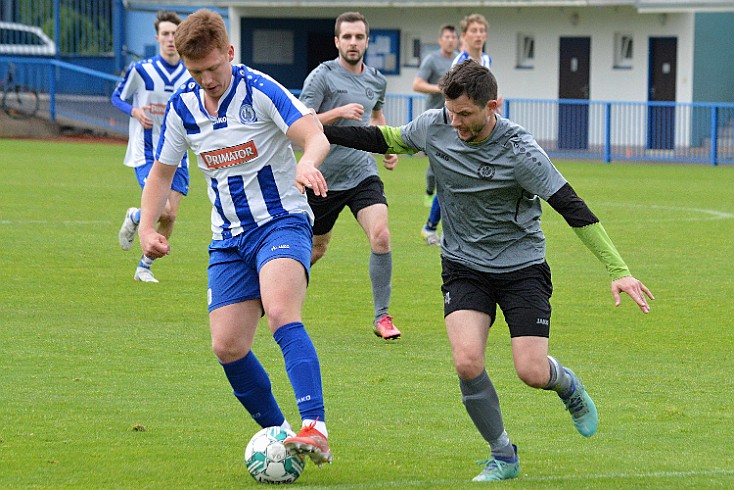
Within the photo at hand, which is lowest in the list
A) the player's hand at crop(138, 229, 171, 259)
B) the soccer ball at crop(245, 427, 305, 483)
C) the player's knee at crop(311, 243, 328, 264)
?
the soccer ball at crop(245, 427, 305, 483)

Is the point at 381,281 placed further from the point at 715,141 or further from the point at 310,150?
the point at 715,141

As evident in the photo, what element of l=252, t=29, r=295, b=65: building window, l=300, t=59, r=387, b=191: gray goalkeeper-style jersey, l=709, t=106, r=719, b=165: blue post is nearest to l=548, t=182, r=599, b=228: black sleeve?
l=300, t=59, r=387, b=191: gray goalkeeper-style jersey

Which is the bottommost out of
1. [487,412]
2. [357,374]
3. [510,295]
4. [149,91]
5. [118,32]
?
[357,374]

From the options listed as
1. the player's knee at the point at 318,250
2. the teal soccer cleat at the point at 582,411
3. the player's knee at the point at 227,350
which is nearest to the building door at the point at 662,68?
the player's knee at the point at 318,250

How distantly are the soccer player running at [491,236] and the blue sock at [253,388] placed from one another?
863mm

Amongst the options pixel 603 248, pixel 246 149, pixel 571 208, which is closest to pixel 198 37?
pixel 246 149

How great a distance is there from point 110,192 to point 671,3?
56.0 ft

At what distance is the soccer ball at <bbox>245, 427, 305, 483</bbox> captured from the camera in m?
5.58

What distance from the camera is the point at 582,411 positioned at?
243 inches

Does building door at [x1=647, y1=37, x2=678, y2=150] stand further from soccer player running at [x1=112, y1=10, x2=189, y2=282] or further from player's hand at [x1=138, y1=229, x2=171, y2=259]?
player's hand at [x1=138, y1=229, x2=171, y2=259]

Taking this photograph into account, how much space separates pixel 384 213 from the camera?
9.49 metres

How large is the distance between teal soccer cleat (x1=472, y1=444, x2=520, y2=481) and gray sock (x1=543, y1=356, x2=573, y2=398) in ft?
1.34

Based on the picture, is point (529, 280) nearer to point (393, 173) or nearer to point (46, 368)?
point (46, 368)

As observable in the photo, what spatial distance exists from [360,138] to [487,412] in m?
1.41
